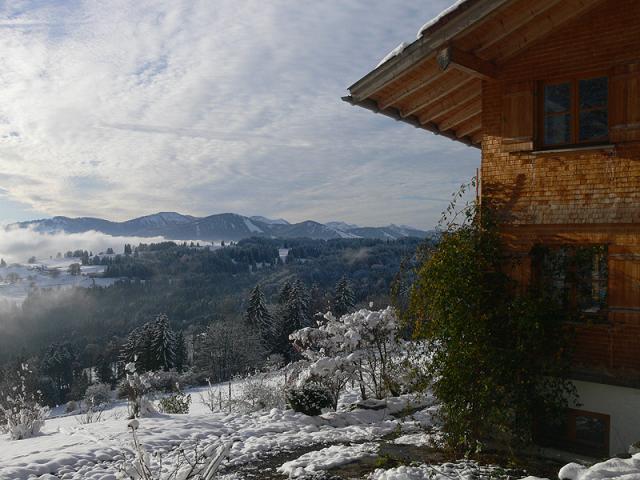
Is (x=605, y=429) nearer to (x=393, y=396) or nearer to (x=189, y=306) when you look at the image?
(x=393, y=396)

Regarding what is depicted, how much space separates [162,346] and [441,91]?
191ft

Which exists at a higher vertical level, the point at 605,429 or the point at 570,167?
the point at 570,167

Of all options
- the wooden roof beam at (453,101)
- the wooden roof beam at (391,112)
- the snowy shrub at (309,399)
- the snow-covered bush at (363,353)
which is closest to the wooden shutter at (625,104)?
the wooden roof beam at (453,101)

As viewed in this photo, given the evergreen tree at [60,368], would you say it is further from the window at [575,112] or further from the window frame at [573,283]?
the window at [575,112]

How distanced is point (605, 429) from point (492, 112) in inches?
194

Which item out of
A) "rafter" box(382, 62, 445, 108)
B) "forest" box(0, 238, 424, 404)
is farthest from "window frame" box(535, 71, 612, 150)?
"forest" box(0, 238, 424, 404)

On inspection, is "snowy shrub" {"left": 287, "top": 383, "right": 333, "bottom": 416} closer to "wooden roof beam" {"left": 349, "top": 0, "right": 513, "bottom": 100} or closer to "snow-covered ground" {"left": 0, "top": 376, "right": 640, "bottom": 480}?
"snow-covered ground" {"left": 0, "top": 376, "right": 640, "bottom": 480}

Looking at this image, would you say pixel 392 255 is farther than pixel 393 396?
Yes

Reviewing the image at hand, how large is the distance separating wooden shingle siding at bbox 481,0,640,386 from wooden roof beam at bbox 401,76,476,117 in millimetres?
840

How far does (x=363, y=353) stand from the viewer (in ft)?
44.4

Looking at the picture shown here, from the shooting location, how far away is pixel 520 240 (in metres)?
7.54

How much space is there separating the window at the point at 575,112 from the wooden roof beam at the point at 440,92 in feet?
4.93

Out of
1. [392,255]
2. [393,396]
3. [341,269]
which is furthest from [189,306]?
[393,396]

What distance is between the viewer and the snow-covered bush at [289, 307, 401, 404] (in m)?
12.7
